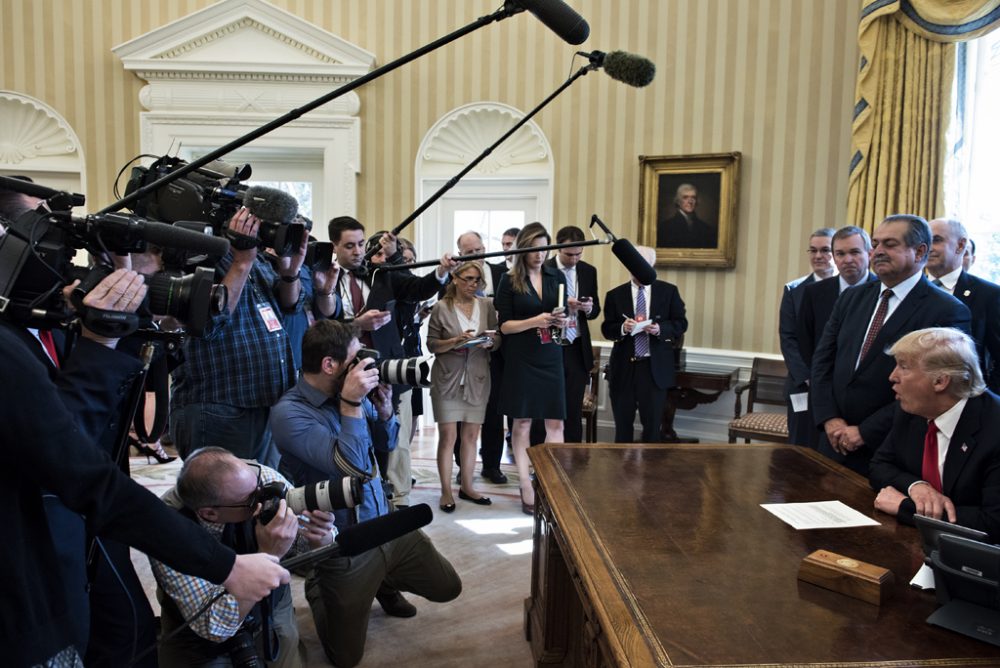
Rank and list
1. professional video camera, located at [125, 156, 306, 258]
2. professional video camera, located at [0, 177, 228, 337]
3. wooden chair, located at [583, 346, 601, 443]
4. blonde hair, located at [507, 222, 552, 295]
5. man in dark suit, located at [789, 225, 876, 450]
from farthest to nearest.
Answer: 1. wooden chair, located at [583, 346, 601, 443]
2. blonde hair, located at [507, 222, 552, 295]
3. man in dark suit, located at [789, 225, 876, 450]
4. professional video camera, located at [125, 156, 306, 258]
5. professional video camera, located at [0, 177, 228, 337]

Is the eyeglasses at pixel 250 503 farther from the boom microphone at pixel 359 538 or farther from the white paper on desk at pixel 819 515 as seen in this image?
the white paper on desk at pixel 819 515

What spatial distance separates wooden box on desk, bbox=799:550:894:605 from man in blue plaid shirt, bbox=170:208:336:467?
1.67 m

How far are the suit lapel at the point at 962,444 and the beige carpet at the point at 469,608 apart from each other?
1381mm

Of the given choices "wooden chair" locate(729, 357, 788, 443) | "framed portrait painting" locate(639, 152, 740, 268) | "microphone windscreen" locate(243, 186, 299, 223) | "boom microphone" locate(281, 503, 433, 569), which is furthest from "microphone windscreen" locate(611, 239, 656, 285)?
"framed portrait painting" locate(639, 152, 740, 268)

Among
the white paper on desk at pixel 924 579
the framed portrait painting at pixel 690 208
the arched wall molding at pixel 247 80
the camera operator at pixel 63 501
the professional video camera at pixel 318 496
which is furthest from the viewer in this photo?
the arched wall molding at pixel 247 80

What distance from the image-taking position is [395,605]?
2748 mm

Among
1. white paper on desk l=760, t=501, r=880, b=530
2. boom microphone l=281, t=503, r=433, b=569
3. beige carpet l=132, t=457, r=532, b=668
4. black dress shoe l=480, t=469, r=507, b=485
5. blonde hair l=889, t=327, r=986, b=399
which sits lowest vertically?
beige carpet l=132, t=457, r=532, b=668

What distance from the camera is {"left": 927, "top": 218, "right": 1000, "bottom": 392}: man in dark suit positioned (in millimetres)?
2949

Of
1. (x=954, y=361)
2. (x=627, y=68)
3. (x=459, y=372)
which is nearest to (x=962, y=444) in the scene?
(x=954, y=361)

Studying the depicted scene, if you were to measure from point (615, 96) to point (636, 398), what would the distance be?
7.52 feet

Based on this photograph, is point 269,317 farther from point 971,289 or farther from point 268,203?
point 971,289

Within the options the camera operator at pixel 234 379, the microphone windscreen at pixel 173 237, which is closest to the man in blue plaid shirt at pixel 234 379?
the camera operator at pixel 234 379

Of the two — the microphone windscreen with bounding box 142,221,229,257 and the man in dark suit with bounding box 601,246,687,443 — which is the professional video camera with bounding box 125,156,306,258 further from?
the man in dark suit with bounding box 601,246,687,443

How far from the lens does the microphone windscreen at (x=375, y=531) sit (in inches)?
A: 49.5
